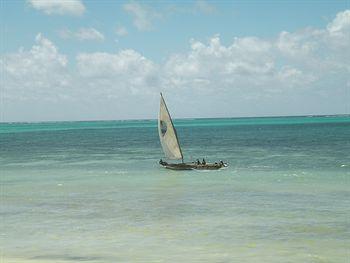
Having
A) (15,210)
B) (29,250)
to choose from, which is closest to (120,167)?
Result: (15,210)

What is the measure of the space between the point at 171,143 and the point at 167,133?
59.4 inches

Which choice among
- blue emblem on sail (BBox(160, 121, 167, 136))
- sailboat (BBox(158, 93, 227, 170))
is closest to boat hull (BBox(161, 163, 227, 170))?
sailboat (BBox(158, 93, 227, 170))

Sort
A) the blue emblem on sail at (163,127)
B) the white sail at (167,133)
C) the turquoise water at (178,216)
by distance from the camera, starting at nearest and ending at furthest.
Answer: the turquoise water at (178,216), the white sail at (167,133), the blue emblem on sail at (163,127)

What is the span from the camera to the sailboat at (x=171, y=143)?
61.7 m

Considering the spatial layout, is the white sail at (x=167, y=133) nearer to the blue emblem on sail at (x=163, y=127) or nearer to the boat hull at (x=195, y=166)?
the blue emblem on sail at (x=163, y=127)

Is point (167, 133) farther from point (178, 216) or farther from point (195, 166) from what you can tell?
point (178, 216)

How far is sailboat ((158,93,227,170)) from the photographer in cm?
6172

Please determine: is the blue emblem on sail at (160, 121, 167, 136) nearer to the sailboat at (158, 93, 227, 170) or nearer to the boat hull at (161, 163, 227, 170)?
the sailboat at (158, 93, 227, 170)

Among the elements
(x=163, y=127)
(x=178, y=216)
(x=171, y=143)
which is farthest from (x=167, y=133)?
(x=178, y=216)

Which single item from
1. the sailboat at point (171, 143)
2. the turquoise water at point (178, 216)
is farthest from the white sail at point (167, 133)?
the turquoise water at point (178, 216)

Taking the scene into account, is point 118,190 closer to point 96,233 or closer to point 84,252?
point 96,233

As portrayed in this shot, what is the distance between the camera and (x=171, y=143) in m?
63.8

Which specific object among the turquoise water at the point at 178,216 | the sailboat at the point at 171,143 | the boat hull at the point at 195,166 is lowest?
the turquoise water at the point at 178,216

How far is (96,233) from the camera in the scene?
1150 inches
